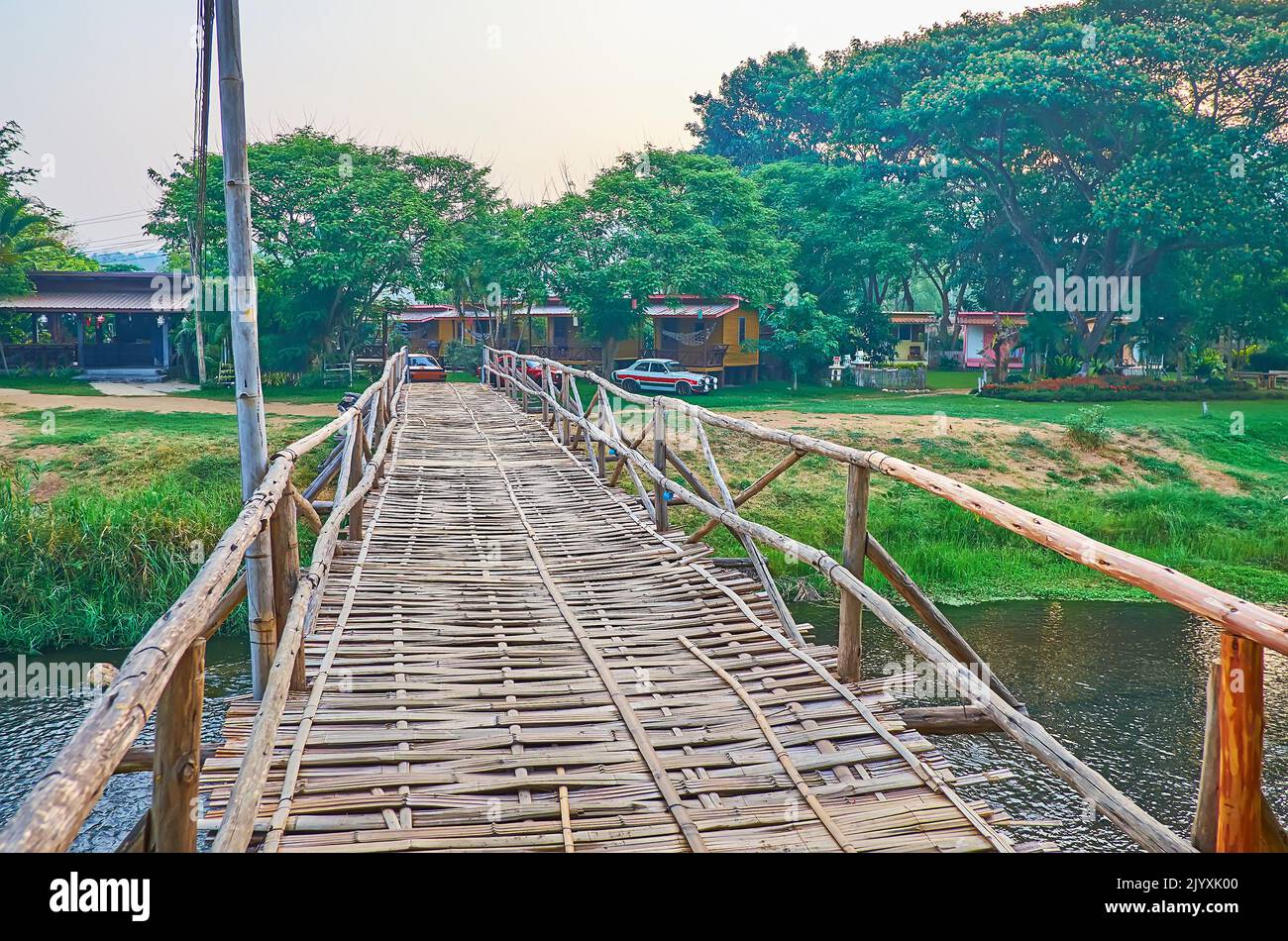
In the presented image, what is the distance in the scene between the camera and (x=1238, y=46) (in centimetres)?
3009

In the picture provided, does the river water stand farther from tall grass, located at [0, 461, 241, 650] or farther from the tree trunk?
the tree trunk

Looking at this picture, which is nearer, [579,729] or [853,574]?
[579,729]

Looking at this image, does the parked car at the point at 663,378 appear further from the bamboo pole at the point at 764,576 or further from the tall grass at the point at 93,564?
the bamboo pole at the point at 764,576

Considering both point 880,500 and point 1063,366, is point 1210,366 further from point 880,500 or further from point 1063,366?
point 880,500

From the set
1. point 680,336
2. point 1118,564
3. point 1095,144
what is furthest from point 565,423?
point 1095,144

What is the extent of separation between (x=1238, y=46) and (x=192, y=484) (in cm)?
3037

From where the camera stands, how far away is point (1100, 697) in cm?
1241

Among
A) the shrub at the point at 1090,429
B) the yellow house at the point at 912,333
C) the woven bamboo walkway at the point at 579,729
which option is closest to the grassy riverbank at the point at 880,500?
the shrub at the point at 1090,429

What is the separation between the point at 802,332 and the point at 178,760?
1214 inches

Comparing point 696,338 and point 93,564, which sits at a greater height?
point 696,338
